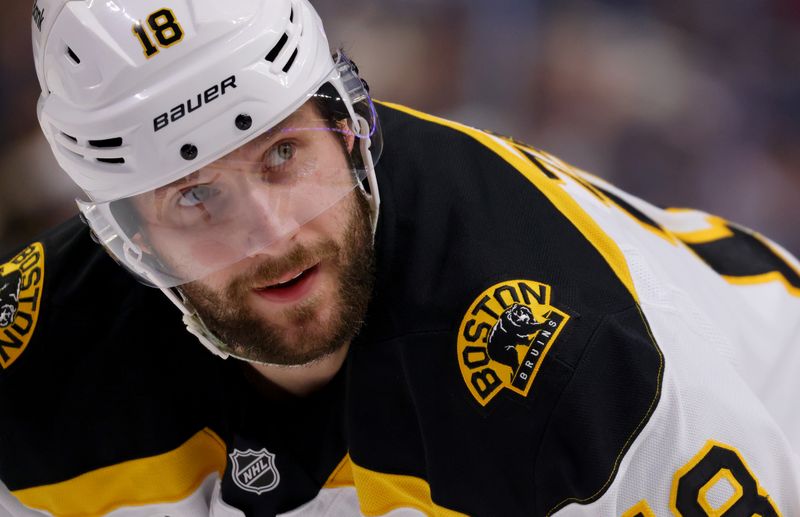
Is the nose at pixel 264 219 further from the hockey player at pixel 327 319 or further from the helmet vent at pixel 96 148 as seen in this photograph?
the helmet vent at pixel 96 148

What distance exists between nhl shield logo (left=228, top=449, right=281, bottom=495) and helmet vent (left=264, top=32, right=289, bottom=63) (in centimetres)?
68

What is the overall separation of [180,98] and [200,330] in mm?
407

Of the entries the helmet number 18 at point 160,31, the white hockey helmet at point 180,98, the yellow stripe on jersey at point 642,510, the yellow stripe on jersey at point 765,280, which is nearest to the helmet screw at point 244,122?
the white hockey helmet at point 180,98

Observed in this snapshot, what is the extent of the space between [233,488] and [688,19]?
6.67ft

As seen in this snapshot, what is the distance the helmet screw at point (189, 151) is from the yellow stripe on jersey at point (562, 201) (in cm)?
46

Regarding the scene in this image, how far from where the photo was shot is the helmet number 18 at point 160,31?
131cm

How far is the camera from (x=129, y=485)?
1721 mm

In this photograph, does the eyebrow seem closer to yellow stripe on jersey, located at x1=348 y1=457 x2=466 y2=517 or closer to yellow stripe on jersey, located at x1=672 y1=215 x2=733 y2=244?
yellow stripe on jersey, located at x1=348 y1=457 x2=466 y2=517

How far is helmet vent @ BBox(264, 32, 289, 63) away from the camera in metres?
1.38

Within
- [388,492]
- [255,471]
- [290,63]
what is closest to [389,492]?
[388,492]

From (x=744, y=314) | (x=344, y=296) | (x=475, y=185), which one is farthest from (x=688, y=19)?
(x=344, y=296)

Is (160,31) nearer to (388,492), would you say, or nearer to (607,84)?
(388,492)

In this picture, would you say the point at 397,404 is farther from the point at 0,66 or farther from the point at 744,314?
the point at 0,66

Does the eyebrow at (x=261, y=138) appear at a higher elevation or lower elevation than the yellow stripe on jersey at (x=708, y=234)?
higher
